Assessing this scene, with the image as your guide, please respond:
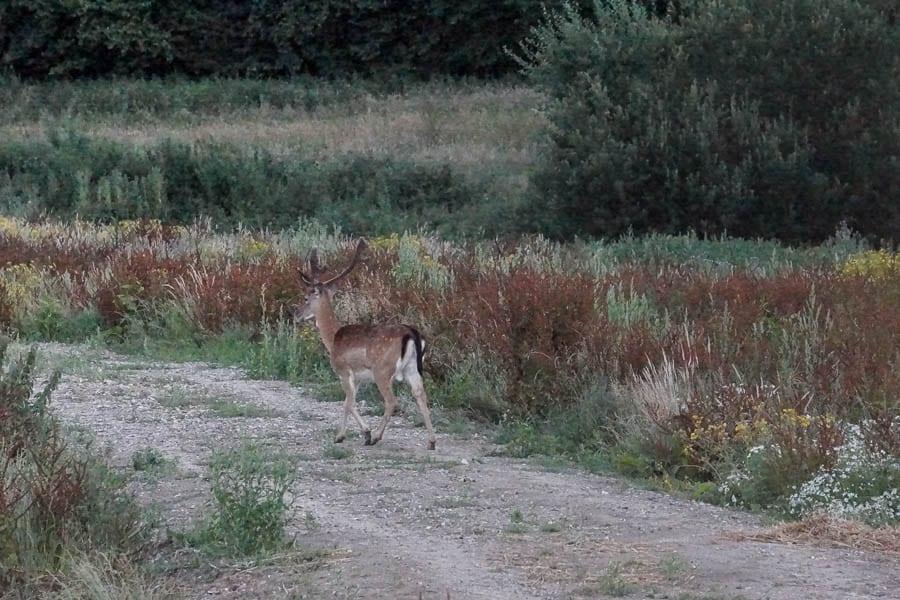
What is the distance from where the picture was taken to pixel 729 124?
3325 centimetres

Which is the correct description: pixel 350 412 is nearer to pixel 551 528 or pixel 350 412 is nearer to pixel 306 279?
pixel 306 279

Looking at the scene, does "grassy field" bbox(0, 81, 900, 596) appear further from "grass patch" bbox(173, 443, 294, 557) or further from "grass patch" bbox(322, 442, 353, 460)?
"grass patch" bbox(322, 442, 353, 460)

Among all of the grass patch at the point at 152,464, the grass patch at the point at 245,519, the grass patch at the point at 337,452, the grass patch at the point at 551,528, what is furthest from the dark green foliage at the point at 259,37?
the grass patch at the point at 245,519

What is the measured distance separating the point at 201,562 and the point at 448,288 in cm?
759

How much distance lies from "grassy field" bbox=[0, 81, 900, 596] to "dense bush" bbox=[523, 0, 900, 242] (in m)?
7.80

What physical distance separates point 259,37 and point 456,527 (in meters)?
49.1

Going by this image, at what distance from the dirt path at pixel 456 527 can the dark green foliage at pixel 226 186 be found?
23.5m

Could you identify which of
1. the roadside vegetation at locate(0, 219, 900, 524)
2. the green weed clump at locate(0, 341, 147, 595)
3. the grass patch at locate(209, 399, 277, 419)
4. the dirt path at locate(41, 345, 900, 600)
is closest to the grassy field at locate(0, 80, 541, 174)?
the roadside vegetation at locate(0, 219, 900, 524)

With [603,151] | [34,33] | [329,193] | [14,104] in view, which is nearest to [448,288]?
[603,151]

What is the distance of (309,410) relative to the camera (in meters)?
12.4

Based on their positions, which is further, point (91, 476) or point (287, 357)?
point (287, 357)

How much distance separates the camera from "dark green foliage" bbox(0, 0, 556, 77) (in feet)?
176

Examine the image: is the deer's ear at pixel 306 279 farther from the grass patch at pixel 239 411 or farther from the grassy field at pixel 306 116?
the grassy field at pixel 306 116

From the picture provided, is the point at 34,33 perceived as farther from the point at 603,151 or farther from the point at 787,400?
the point at 787,400
